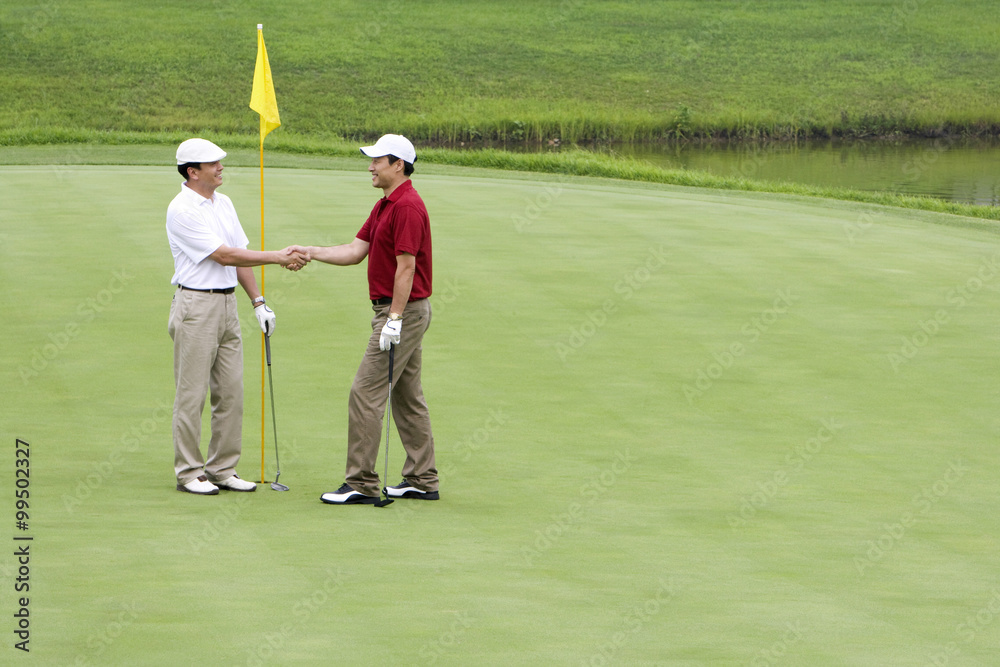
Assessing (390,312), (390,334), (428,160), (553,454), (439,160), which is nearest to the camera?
(390,334)

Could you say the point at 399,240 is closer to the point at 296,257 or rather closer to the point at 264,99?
the point at 296,257

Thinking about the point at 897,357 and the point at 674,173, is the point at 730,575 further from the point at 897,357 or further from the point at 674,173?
the point at 674,173

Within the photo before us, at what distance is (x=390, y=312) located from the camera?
6512 mm

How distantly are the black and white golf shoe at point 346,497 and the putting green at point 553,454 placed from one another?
14 centimetres

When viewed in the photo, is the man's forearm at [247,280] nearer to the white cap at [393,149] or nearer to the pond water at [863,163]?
the white cap at [393,149]

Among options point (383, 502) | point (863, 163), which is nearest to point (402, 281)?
point (383, 502)

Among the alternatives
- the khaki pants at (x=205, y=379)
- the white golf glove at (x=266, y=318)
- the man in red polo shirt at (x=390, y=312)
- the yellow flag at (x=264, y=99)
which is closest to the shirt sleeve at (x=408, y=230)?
the man in red polo shirt at (x=390, y=312)

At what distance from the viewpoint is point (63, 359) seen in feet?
29.0

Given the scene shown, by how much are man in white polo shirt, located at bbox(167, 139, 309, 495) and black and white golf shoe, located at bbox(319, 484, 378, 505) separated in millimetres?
485

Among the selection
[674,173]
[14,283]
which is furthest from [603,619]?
[674,173]

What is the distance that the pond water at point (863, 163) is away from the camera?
Answer: 28.6 m

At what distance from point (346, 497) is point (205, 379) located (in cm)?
95

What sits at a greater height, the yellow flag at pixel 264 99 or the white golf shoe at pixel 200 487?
the yellow flag at pixel 264 99

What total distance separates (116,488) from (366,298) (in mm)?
4131
